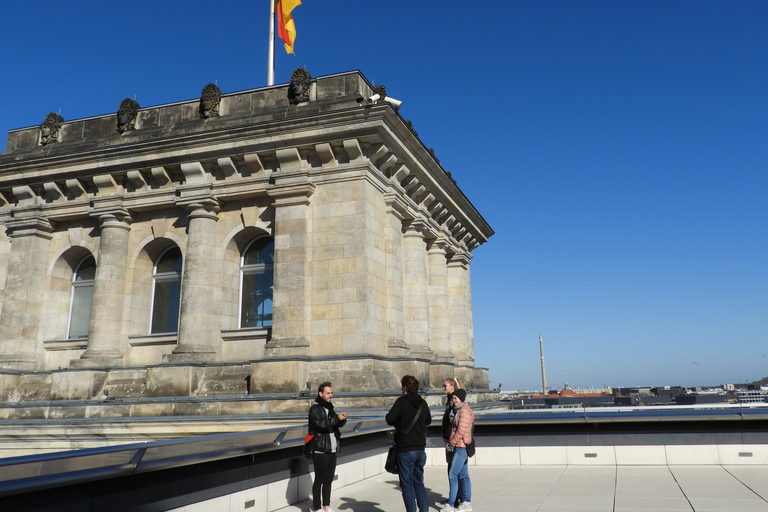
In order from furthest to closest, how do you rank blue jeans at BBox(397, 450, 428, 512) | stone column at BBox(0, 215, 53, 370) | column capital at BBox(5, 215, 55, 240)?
column capital at BBox(5, 215, 55, 240) → stone column at BBox(0, 215, 53, 370) → blue jeans at BBox(397, 450, 428, 512)

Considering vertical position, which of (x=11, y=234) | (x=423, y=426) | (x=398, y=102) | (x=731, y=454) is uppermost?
(x=398, y=102)

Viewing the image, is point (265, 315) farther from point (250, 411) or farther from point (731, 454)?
point (731, 454)

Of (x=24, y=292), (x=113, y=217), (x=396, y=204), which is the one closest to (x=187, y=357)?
(x=113, y=217)

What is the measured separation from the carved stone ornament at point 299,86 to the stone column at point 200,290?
4.29 meters

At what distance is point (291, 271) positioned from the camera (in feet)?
60.3

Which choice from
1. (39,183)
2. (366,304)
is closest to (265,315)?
(366,304)

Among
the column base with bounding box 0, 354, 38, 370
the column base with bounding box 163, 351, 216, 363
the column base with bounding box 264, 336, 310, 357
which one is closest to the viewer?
the column base with bounding box 264, 336, 310, 357

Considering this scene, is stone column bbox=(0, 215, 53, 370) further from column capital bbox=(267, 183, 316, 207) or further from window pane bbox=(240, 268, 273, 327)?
column capital bbox=(267, 183, 316, 207)

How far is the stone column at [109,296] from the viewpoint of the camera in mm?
20031

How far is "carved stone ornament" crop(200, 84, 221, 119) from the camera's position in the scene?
2083 cm

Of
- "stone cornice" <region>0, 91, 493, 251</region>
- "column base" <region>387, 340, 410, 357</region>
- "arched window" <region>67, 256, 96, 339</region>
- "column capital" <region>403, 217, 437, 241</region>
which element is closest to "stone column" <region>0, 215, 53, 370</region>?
"stone cornice" <region>0, 91, 493, 251</region>

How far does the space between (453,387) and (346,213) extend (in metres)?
9.84

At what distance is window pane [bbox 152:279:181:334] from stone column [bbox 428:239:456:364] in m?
9.97

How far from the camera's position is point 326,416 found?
8578mm
